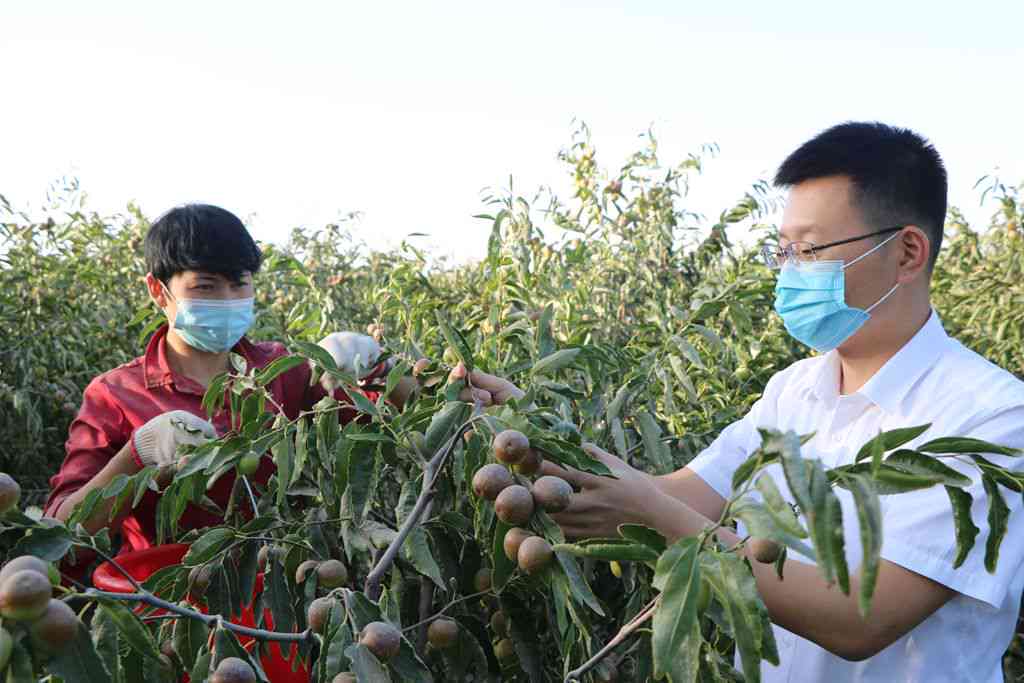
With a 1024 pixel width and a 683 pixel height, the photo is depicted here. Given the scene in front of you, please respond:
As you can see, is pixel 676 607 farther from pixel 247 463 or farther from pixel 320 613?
pixel 247 463

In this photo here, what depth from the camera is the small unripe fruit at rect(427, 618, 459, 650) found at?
5.19ft

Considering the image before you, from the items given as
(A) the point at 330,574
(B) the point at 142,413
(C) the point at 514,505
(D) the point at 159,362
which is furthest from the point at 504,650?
(D) the point at 159,362

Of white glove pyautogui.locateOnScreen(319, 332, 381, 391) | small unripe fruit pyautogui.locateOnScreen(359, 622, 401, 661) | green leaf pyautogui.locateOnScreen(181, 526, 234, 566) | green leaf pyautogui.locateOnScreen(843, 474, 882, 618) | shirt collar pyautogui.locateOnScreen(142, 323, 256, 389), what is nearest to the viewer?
green leaf pyautogui.locateOnScreen(843, 474, 882, 618)

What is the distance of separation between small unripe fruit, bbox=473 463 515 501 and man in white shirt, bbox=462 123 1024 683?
0.21m

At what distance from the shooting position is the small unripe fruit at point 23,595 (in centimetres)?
90

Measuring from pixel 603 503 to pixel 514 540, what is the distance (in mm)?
235

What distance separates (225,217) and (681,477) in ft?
4.52

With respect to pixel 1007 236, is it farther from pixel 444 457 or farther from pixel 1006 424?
pixel 444 457

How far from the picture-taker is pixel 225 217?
266 centimetres

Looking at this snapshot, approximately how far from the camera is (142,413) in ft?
8.04

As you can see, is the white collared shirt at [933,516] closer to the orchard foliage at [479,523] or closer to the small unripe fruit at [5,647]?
the orchard foliage at [479,523]

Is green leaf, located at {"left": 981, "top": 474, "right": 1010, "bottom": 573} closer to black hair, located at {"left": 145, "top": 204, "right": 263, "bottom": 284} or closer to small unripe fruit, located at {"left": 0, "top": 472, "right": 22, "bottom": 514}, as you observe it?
small unripe fruit, located at {"left": 0, "top": 472, "right": 22, "bottom": 514}

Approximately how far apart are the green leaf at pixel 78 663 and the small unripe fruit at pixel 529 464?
53 centimetres

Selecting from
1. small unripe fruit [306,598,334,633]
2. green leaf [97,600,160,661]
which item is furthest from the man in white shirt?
green leaf [97,600,160,661]
